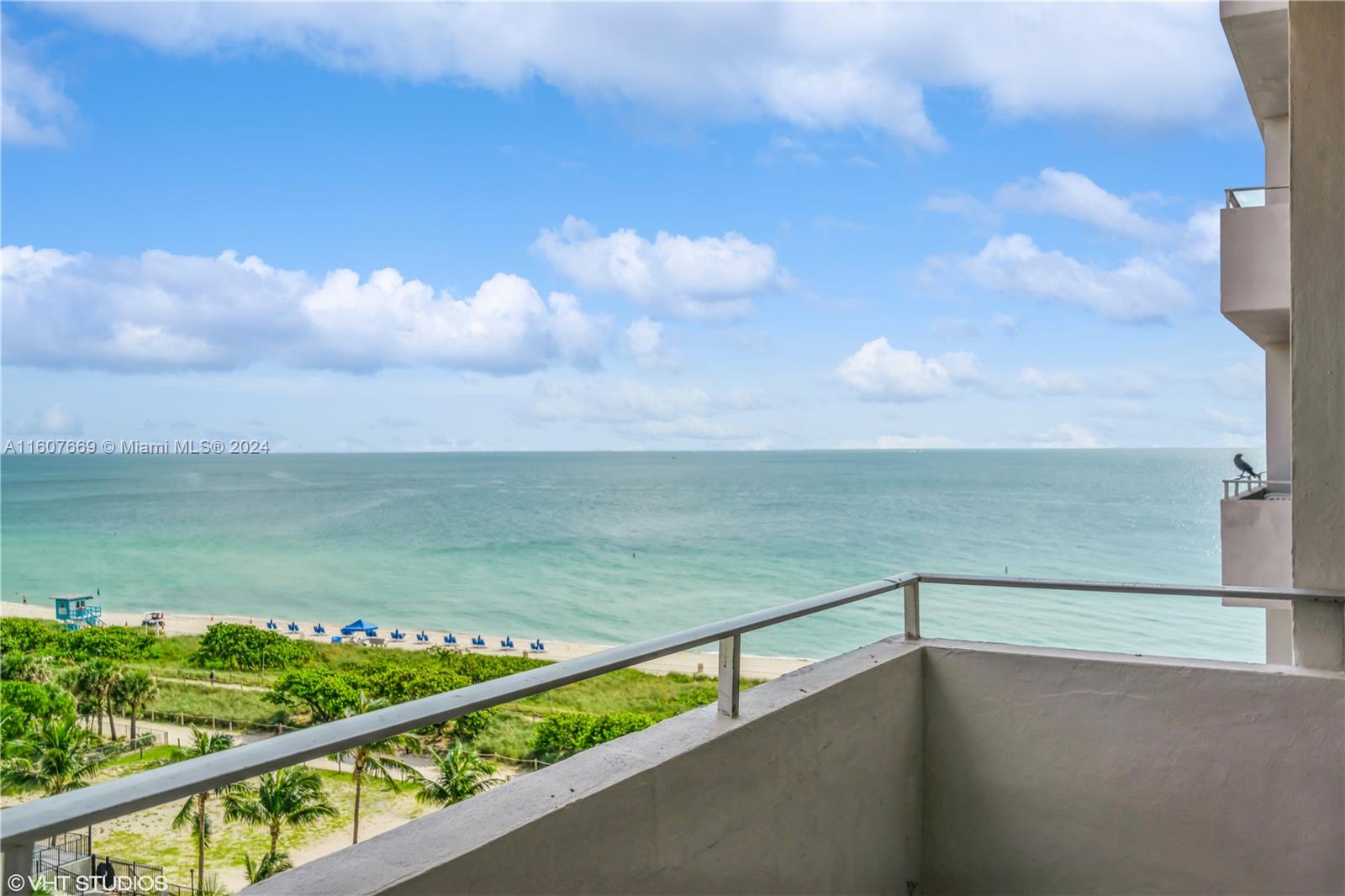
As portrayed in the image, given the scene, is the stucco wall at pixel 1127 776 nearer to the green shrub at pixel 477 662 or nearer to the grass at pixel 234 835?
the grass at pixel 234 835

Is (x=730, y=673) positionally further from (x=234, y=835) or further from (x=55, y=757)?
(x=234, y=835)

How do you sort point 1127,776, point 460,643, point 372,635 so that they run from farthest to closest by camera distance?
point 372,635
point 460,643
point 1127,776

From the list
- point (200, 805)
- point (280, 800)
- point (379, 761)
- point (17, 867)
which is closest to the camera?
point (17, 867)

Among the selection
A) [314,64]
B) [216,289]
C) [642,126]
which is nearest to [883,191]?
[642,126]

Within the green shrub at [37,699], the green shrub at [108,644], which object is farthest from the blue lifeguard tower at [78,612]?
the green shrub at [37,699]

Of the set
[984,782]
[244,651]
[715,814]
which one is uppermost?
[715,814]

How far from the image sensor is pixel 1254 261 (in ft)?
16.7

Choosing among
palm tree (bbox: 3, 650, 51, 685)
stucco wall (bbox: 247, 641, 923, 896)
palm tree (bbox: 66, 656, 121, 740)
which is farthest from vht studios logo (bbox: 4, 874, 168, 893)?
palm tree (bbox: 3, 650, 51, 685)

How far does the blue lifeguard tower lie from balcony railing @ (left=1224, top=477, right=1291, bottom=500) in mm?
33746

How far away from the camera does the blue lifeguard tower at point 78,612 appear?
30531 mm

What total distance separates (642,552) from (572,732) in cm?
2930

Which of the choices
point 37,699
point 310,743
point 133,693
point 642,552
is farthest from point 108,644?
point 310,743

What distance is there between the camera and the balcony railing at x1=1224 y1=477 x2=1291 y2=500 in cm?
544

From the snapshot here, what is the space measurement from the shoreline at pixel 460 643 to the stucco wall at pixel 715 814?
59.8 feet
